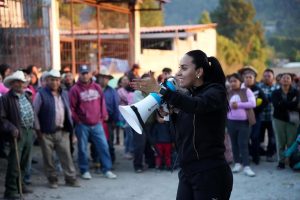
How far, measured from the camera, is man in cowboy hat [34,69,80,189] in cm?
730

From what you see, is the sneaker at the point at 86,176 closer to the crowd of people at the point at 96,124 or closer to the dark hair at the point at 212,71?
the crowd of people at the point at 96,124

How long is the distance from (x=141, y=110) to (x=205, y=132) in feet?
1.72

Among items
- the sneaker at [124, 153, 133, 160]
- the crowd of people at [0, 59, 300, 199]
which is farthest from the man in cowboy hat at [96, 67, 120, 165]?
the sneaker at [124, 153, 133, 160]

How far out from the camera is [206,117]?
3596 mm

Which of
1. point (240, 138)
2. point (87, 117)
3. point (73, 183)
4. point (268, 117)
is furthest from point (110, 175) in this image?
point (268, 117)

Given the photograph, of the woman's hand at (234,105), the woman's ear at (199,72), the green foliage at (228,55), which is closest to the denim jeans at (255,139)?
the woman's hand at (234,105)

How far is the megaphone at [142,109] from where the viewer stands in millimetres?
3516

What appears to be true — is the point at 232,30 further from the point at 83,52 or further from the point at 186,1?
the point at 83,52

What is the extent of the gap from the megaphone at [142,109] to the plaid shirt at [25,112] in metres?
3.61

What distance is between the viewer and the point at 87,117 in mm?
7934

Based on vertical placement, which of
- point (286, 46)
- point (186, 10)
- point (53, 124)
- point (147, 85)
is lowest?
point (53, 124)

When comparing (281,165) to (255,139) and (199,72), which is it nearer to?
(255,139)

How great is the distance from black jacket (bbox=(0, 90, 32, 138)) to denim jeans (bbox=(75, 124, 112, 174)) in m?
1.50

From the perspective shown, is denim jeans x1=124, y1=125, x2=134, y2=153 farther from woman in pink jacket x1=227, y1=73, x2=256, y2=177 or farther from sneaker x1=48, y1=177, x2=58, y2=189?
sneaker x1=48, y1=177, x2=58, y2=189
